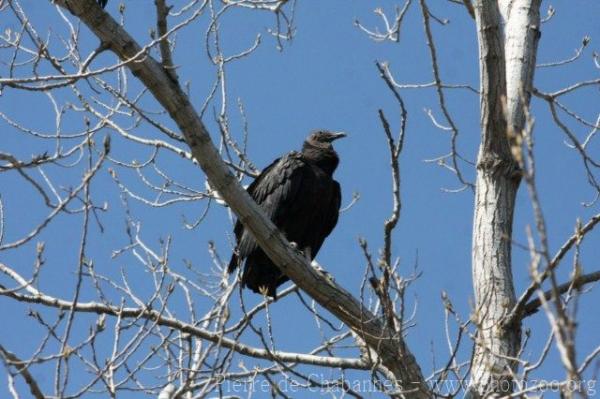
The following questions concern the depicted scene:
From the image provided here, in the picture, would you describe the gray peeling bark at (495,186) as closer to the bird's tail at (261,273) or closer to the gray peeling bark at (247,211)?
the gray peeling bark at (247,211)

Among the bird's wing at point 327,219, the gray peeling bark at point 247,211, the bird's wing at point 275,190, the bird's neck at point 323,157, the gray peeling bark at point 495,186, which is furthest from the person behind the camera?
the bird's neck at point 323,157

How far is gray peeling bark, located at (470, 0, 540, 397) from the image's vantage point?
392 cm

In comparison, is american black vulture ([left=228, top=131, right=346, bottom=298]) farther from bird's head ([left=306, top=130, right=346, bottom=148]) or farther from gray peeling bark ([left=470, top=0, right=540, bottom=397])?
gray peeling bark ([left=470, top=0, right=540, bottom=397])

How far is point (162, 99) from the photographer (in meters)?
3.79

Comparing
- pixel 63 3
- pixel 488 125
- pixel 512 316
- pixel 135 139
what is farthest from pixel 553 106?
pixel 135 139

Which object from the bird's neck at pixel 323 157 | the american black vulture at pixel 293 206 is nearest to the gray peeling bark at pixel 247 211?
the american black vulture at pixel 293 206

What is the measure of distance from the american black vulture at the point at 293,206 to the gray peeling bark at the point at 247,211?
153 cm

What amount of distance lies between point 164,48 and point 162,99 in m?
0.20

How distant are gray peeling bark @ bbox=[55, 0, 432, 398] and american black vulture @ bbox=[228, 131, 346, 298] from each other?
1.53 m

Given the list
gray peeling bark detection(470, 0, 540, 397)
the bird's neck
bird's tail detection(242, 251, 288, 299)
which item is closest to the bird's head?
the bird's neck

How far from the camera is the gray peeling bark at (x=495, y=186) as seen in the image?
154 inches

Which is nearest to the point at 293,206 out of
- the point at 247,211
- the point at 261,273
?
the point at 261,273

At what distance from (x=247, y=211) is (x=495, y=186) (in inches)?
42.8

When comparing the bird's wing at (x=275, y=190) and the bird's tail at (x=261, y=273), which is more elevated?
the bird's wing at (x=275, y=190)
